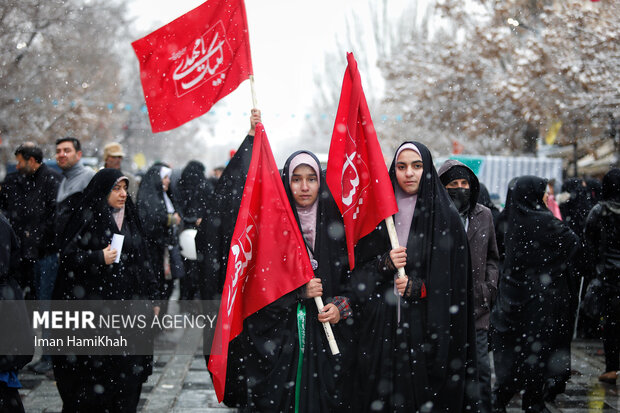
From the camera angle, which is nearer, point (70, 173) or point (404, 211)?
point (404, 211)

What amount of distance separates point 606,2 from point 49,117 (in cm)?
1526

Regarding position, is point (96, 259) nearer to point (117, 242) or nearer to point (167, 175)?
point (117, 242)

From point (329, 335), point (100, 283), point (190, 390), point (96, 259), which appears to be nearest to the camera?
point (329, 335)

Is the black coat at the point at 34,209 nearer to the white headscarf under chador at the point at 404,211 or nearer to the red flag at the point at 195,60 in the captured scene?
the red flag at the point at 195,60

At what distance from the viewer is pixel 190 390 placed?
6.37 meters

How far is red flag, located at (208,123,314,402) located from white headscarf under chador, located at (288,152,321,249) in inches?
6.5

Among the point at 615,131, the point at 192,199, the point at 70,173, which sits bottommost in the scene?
the point at 192,199

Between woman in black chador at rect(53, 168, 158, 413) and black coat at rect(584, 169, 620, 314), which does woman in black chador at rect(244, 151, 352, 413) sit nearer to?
woman in black chador at rect(53, 168, 158, 413)

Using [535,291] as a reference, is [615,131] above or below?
above

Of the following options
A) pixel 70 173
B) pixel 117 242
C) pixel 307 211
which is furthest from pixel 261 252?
pixel 70 173

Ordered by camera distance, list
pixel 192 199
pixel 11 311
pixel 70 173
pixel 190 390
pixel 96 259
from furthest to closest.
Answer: pixel 192 199 → pixel 70 173 → pixel 190 390 → pixel 96 259 → pixel 11 311

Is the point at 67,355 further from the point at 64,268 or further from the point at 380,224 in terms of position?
the point at 380,224

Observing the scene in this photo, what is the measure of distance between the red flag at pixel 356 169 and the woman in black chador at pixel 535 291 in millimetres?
2187

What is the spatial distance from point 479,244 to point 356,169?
1426mm
